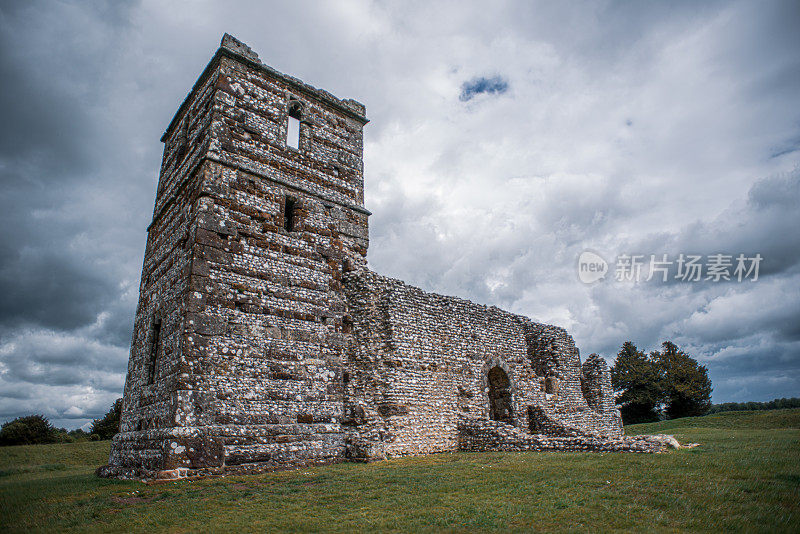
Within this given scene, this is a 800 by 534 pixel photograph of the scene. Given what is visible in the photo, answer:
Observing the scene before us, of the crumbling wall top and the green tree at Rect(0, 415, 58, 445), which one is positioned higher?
the crumbling wall top

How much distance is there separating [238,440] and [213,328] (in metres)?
2.93

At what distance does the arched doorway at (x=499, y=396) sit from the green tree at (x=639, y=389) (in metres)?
28.3

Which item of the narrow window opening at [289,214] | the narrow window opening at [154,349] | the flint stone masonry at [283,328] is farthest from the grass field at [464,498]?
the narrow window opening at [289,214]

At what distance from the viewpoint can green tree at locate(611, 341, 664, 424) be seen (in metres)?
42.3

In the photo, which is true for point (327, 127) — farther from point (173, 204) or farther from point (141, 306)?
point (141, 306)

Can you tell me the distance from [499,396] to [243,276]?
1095 centimetres

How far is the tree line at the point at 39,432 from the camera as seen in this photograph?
2852 cm

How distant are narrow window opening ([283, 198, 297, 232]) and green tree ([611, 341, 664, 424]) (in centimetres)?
3693

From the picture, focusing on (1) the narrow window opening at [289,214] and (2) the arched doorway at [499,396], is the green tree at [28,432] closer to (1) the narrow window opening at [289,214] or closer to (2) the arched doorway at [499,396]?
(1) the narrow window opening at [289,214]

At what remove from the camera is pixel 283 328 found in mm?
13422

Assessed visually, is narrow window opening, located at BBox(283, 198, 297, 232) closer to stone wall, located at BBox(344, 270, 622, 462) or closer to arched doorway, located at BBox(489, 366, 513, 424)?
stone wall, located at BBox(344, 270, 622, 462)

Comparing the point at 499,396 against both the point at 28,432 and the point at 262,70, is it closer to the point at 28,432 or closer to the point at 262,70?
the point at 262,70

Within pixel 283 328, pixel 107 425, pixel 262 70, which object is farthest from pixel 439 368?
pixel 107 425

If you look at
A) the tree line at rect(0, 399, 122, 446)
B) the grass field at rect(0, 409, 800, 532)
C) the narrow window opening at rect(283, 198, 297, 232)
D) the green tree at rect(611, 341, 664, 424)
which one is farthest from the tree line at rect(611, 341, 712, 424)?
the tree line at rect(0, 399, 122, 446)
